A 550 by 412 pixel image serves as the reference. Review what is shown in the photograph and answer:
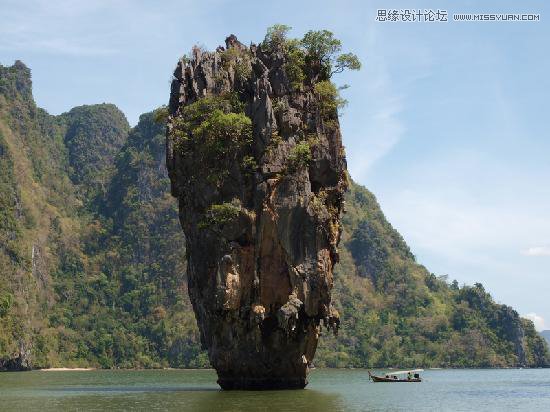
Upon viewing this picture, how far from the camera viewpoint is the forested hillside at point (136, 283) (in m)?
125

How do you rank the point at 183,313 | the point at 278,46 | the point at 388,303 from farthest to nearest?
the point at 388,303 → the point at 183,313 → the point at 278,46

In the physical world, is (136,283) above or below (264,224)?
above

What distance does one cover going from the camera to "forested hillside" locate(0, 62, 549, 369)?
410 ft

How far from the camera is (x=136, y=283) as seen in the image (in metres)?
146

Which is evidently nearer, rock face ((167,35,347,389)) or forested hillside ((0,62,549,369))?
rock face ((167,35,347,389))

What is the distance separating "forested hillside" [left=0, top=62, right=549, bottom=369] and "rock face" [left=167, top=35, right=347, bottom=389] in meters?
67.2

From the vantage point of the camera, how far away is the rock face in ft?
133

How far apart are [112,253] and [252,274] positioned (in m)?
117

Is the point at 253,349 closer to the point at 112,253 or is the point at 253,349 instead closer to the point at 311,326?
the point at 311,326

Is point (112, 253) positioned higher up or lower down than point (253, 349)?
higher up

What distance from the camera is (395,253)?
16725cm

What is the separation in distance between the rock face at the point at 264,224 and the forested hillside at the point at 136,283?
67249 millimetres

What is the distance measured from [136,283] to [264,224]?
4289 inches

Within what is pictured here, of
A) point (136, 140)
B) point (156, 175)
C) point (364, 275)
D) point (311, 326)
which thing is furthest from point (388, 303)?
point (311, 326)
